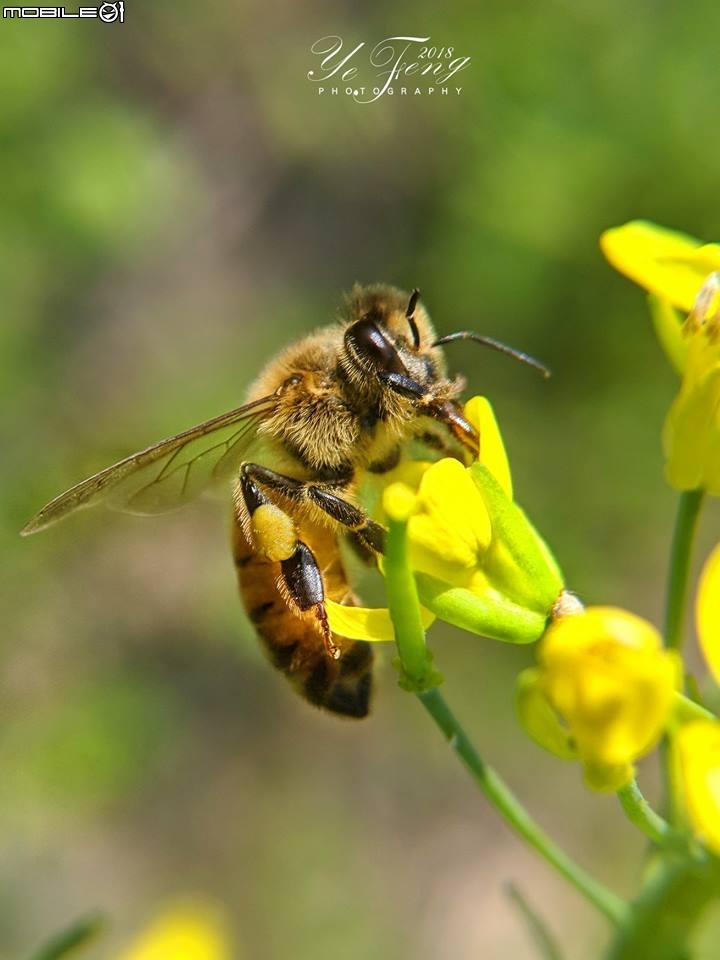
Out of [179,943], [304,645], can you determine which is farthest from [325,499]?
[179,943]

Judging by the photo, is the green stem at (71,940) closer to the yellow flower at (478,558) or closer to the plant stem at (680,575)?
the yellow flower at (478,558)

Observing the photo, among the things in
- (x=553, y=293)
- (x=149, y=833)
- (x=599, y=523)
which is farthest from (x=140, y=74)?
(x=149, y=833)

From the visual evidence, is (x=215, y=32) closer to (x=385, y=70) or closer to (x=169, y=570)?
(x=385, y=70)

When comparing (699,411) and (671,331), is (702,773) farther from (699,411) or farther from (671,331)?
(671,331)

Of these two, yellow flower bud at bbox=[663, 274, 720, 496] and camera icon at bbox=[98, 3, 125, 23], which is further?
camera icon at bbox=[98, 3, 125, 23]

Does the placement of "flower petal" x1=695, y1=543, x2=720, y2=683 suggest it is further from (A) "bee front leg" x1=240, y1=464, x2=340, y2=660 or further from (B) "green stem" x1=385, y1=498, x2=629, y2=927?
(A) "bee front leg" x1=240, y1=464, x2=340, y2=660

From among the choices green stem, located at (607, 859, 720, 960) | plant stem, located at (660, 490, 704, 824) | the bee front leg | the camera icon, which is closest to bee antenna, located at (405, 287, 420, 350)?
the bee front leg

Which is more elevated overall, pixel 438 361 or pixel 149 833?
pixel 438 361
